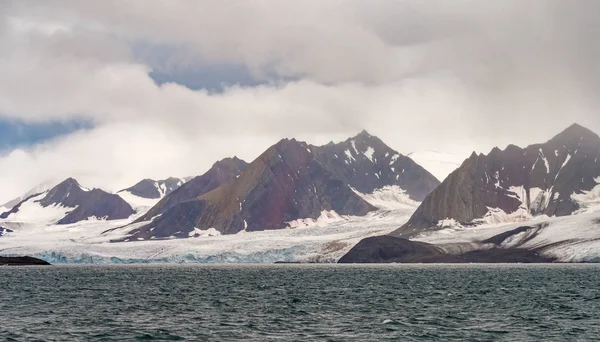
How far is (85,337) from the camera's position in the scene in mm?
67000

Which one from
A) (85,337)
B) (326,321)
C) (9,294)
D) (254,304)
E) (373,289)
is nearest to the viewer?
(85,337)

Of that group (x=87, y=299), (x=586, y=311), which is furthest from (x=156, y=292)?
(x=586, y=311)

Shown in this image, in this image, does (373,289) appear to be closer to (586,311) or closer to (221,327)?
(586,311)

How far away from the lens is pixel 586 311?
89.4 m

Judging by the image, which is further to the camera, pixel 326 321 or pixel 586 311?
pixel 586 311

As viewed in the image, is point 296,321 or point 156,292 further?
point 156,292

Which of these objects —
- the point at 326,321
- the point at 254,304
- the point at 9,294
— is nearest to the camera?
the point at 326,321

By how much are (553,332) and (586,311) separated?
20.5 metres

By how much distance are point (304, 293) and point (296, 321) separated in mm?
42734

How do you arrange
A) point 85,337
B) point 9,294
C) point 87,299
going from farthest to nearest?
1. point 9,294
2. point 87,299
3. point 85,337

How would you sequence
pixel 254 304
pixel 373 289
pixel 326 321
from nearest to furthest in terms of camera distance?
pixel 326 321
pixel 254 304
pixel 373 289

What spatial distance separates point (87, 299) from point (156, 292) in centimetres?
1665

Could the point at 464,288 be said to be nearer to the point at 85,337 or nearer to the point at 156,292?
the point at 156,292

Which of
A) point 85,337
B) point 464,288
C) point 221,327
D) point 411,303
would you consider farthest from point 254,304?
point 464,288
